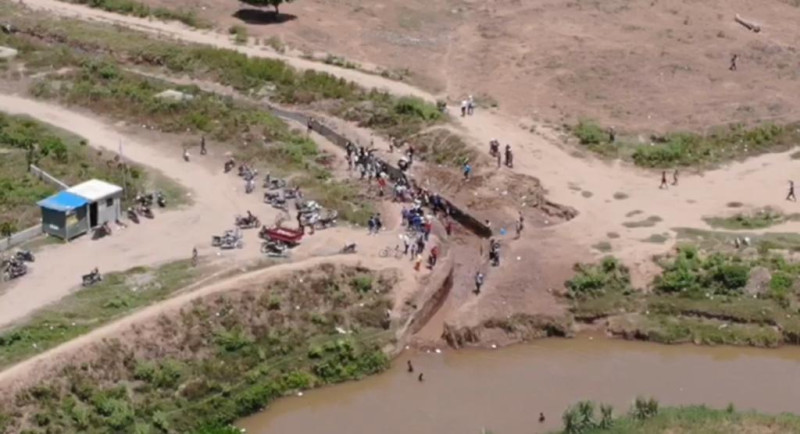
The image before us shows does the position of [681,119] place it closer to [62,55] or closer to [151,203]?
[151,203]

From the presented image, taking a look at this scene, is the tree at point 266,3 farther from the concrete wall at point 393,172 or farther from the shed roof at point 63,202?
the shed roof at point 63,202

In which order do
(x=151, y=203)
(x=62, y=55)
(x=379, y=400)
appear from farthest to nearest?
(x=62, y=55) → (x=151, y=203) → (x=379, y=400)

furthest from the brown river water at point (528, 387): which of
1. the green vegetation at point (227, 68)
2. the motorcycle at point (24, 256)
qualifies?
the green vegetation at point (227, 68)

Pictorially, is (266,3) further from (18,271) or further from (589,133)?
(18,271)

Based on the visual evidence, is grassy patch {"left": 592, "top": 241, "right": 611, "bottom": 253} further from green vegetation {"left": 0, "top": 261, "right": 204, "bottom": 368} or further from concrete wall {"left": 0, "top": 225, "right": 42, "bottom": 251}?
concrete wall {"left": 0, "top": 225, "right": 42, "bottom": 251}

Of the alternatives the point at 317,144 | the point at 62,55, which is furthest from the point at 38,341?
the point at 62,55

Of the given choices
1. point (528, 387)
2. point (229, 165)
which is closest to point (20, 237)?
point (229, 165)

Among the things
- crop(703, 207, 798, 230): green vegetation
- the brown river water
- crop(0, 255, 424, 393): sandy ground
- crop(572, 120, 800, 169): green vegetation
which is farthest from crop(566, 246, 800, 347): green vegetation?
crop(572, 120, 800, 169): green vegetation
